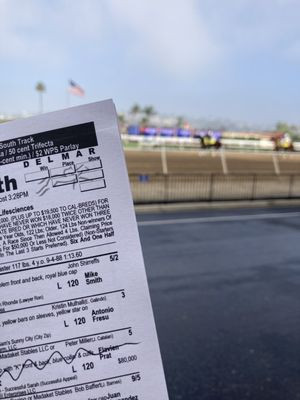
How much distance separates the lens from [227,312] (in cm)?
509

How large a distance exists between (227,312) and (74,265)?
14.6ft

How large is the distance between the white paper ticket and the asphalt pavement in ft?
6.57

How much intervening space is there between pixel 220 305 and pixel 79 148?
4.72 m

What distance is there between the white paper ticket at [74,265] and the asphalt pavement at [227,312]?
2004 millimetres

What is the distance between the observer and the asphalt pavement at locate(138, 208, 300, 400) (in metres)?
3.66

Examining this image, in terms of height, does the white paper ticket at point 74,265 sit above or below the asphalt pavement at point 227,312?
above

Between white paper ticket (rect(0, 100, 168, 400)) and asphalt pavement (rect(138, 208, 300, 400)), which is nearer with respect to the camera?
white paper ticket (rect(0, 100, 168, 400))

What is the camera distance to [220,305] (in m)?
5.31

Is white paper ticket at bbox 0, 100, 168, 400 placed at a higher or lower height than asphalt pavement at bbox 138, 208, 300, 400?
higher

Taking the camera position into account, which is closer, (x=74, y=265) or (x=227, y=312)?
(x=74, y=265)

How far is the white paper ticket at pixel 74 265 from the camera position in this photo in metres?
0.98

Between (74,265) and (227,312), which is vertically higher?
(74,265)

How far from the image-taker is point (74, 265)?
99 cm

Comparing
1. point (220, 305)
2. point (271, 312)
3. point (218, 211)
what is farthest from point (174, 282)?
point (218, 211)
